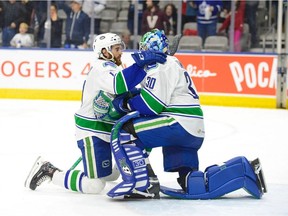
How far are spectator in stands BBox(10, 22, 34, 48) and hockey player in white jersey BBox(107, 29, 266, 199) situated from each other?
7.72 meters

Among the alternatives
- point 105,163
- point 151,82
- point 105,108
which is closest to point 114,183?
point 105,163

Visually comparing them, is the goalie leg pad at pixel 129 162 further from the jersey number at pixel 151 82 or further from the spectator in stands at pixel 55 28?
the spectator in stands at pixel 55 28

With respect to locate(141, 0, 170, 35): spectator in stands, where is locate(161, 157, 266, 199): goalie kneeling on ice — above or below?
below

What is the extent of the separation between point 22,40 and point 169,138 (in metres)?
7.97

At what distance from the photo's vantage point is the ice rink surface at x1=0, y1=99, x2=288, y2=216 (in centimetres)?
444

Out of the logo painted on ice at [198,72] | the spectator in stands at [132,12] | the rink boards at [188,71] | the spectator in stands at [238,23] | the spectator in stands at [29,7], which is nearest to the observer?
the rink boards at [188,71]

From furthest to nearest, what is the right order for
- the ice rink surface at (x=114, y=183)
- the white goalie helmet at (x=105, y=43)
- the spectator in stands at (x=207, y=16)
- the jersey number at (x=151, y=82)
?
the spectator in stands at (x=207, y=16) → the white goalie helmet at (x=105, y=43) → the jersey number at (x=151, y=82) → the ice rink surface at (x=114, y=183)

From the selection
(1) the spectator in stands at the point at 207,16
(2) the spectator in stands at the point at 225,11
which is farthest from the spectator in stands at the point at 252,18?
(1) the spectator in stands at the point at 207,16

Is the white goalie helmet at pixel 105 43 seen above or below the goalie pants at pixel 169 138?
above

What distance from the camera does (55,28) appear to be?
1230 centimetres

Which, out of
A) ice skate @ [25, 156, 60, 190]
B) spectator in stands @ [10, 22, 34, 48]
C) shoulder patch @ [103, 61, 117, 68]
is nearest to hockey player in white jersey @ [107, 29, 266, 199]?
shoulder patch @ [103, 61, 117, 68]

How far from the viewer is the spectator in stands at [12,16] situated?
12.4 meters

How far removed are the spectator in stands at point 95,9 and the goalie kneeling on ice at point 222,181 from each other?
25.3 feet

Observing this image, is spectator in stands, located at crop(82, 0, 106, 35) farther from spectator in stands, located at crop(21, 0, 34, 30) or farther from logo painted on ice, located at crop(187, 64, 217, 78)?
logo painted on ice, located at crop(187, 64, 217, 78)
